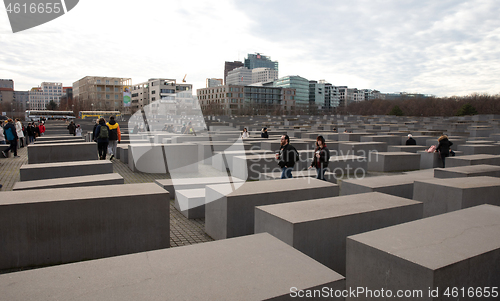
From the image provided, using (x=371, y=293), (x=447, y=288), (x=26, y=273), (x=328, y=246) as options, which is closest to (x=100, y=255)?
(x=26, y=273)

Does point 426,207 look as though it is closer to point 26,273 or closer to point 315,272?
point 315,272

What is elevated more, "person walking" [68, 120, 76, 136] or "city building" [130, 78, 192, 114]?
"city building" [130, 78, 192, 114]

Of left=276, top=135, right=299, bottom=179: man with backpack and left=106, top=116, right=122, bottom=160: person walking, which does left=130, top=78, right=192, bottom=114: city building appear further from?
left=276, top=135, right=299, bottom=179: man with backpack

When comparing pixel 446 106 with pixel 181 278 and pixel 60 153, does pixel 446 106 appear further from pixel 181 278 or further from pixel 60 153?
pixel 181 278

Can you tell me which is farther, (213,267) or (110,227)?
(110,227)

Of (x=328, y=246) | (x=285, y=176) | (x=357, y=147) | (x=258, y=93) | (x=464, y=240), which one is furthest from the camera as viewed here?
(x=258, y=93)

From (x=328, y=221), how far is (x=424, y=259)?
1534mm

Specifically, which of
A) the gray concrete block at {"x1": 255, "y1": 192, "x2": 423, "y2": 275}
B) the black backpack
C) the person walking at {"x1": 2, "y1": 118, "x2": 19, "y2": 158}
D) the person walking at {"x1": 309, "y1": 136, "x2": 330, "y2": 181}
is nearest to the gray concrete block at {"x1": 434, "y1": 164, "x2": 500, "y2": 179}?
the person walking at {"x1": 309, "y1": 136, "x2": 330, "y2": 181}

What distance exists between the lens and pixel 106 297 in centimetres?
224

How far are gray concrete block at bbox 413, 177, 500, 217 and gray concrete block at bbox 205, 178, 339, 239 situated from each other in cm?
184

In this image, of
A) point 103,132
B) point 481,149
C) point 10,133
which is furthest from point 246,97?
point 103,132

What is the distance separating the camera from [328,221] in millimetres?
4348

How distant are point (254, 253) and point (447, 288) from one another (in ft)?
5.43

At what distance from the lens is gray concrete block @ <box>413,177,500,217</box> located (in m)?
6.00
